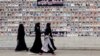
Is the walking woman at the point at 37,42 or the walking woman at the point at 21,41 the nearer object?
the walking woman at the point at 37,42

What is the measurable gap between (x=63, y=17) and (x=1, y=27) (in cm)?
315

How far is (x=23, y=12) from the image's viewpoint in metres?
19.3

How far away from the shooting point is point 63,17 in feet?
63.1

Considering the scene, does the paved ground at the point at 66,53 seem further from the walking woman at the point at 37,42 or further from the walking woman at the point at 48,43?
the walking woman at the point at 37,42

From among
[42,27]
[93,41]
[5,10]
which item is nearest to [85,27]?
[93,41]

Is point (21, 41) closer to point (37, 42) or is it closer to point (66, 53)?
point (37, 42)

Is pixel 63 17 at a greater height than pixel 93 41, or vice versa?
pixel 63 17

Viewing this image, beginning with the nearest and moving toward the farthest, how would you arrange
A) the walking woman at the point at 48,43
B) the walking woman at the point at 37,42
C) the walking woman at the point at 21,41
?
1. the walking woman at the point at 48,43
2. the walking woman at the point at 37,42
3. the walking woman at the point at 21,41

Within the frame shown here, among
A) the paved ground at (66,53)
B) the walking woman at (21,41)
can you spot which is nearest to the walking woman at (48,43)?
the paved ground at (66,53)

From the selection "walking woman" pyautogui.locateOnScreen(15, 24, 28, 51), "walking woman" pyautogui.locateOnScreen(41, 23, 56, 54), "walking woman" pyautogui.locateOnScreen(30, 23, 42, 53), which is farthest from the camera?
"walking woman" pyautogui.locateOnScreen(15, 24, 28, 51)

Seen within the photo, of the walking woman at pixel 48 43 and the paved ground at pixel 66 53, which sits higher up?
the walking woman at pixel 48 43

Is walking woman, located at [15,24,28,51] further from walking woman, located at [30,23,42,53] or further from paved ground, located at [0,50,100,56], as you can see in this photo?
walking woman, located at [30,23,42,53]

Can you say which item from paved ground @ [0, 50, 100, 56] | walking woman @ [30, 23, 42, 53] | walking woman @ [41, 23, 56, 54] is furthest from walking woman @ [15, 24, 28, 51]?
walking woman @ [41, 23, 56, 54]

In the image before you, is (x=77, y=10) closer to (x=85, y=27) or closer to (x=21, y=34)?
(x=85, y=27)
